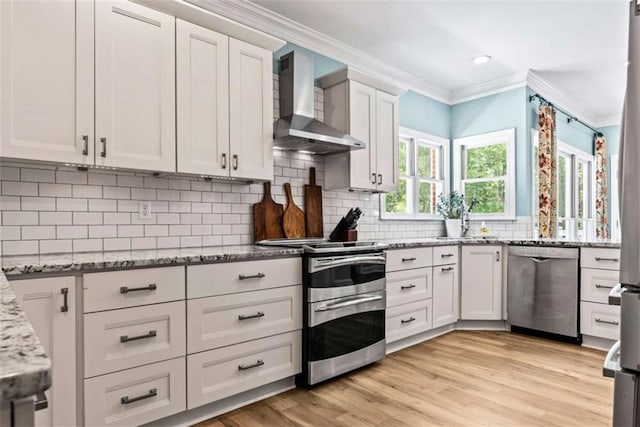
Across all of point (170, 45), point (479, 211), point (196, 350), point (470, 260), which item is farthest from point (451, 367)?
point (170, 45)

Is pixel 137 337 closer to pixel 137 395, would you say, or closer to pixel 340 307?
pixel 137 395

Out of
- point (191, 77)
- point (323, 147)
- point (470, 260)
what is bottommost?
point (470, 260)

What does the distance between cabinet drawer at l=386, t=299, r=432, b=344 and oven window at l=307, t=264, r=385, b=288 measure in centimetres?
46

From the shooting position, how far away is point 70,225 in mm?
2307

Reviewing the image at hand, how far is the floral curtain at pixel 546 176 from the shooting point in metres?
4.61

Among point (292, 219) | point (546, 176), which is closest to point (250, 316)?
point (292, 219)

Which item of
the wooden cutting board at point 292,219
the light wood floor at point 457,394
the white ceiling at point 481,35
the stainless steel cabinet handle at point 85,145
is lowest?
the light wood floor at point 457,394

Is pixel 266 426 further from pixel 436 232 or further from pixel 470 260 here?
pixel 436 232

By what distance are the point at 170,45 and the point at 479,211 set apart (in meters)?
3.85

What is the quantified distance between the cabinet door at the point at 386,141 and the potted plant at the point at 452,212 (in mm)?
1164

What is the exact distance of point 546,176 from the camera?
465cm

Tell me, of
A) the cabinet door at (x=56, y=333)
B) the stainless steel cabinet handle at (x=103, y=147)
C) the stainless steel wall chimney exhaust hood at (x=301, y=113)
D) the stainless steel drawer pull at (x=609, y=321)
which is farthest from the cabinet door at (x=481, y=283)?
the cabinet door at (x=56, y=333)

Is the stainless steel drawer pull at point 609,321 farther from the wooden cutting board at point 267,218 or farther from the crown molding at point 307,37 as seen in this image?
the crown molding at point 307,37

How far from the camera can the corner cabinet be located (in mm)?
3506
